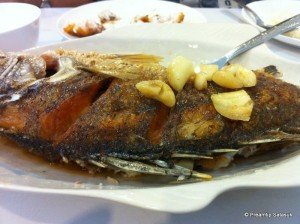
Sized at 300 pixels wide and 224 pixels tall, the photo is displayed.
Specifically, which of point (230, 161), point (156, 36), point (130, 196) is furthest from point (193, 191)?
point (156, 36)

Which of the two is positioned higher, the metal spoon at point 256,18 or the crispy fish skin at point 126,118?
the metal spoon at point 256,18

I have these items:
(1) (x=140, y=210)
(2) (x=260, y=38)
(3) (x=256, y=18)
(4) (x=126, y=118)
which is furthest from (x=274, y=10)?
(1) (x=140, y=210)

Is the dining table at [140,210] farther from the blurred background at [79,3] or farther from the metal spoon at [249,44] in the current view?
the blurred background at [79,3]

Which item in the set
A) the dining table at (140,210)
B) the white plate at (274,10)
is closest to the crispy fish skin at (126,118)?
the dining table at (140,210)

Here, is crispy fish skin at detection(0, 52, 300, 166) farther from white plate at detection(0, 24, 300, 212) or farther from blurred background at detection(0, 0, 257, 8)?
blurred background at detection(0, 0, 257, 8)

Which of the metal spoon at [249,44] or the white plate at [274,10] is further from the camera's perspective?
the white plate at [274,10]

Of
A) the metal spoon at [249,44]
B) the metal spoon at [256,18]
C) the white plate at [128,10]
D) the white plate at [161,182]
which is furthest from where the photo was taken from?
the white plate at [128,10]

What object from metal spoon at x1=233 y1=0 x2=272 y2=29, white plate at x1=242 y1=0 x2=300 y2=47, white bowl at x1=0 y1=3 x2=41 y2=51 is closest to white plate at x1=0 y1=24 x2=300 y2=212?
white bowl at x1=0 y1=3 x2=41 y2=51
